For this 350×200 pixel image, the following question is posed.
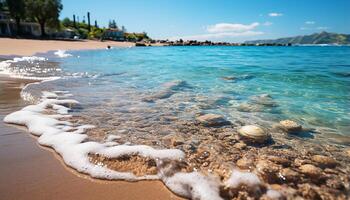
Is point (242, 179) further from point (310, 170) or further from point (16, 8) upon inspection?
point (16, 8)

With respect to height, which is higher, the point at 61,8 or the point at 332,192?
the point at 61,8

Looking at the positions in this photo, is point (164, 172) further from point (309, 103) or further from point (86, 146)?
Answer: point (309, 103)

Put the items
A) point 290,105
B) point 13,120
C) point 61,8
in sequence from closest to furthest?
point 13,120, point 290,105, point 61,8

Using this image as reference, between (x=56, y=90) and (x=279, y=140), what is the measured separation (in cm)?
653

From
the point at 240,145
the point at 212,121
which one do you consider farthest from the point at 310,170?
the point at 212,121

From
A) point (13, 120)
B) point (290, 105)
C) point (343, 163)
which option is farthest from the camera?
point (290, 105)

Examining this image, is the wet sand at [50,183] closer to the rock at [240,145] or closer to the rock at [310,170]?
the rock at [240,145]

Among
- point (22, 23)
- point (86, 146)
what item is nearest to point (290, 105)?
point (86, 146)

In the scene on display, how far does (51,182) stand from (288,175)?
109 inches

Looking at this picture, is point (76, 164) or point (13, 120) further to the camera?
point (13, 120)

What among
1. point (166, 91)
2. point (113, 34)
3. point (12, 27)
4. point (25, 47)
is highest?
point (12, 27)

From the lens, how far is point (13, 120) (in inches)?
192

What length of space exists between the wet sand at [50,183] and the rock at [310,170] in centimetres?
170

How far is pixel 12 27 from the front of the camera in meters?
55.5
